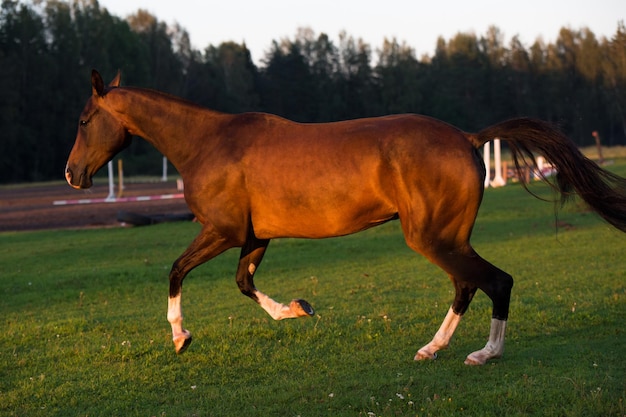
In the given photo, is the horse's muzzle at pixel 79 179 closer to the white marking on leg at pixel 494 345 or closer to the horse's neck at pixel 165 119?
the horse's neck at pixel 165 119

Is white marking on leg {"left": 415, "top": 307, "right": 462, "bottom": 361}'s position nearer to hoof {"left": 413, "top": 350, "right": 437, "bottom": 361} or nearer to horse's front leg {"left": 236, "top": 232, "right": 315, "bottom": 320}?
hoof {"left": 413, "top": 350, "right": 437, "bottom": 361}

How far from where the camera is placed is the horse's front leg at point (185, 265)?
716 centimetres

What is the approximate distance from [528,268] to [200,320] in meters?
6.37

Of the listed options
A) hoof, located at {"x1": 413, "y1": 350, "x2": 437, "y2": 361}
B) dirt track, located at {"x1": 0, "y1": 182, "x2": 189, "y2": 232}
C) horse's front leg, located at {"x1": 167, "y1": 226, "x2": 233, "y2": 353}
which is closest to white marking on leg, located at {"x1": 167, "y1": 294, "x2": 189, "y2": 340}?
horse's front leg, located at {"x1": 167, "y1": 226, "x2": 233, "y2": 353}

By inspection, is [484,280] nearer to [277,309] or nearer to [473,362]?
[473,362]

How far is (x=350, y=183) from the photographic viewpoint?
6785mm

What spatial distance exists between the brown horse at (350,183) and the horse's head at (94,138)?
0.14m

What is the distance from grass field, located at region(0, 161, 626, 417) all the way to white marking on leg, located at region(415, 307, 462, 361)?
15 cm

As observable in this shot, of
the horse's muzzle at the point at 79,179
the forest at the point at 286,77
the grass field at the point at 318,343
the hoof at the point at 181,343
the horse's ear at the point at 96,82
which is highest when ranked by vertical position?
the forest at the point at 286,77

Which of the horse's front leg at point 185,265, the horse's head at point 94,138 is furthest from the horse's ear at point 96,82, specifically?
the horse's front leg at point 185,265

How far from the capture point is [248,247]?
7734 millimetres

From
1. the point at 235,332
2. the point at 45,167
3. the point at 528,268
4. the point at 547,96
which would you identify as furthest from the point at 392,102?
the point at 235,332

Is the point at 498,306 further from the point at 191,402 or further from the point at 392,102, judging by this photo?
the point at 392,102

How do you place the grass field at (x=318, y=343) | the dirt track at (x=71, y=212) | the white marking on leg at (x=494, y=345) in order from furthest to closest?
the dirt track at (x=71, y=212) → the white marking on leg at (x=494, y=345) → the grass field at (x=318, y=343)
